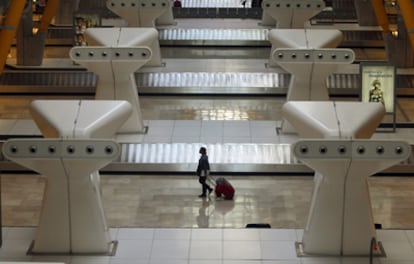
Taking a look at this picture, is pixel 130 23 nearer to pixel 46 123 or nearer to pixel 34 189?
pixel 34 189

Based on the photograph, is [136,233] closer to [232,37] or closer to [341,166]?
[341,166]

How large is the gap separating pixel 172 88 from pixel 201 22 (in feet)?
33.6

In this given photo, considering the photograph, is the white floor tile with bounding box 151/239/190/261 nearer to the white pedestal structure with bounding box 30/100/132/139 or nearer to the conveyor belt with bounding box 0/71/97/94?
the white pedestal structure with bounding box 30/100/132/139

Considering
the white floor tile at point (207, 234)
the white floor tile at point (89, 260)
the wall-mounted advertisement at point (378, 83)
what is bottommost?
the white floor tile at point (89, 260)

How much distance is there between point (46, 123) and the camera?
2042cm

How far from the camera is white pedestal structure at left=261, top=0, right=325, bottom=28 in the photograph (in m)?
35.3

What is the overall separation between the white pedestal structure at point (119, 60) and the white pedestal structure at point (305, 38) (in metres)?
3.60

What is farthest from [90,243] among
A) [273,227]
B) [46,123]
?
[273,227]

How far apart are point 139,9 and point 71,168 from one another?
57.2 feet

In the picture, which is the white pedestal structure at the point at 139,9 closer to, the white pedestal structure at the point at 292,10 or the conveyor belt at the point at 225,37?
the conveyor belt at the point at 225,37

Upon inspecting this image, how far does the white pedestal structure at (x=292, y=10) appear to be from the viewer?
35281 millimetres

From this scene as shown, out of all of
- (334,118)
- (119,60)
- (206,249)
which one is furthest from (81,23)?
(206,249)

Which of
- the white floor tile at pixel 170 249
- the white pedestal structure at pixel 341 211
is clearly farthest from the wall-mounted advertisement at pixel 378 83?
the white floor tile at pixel 170 249

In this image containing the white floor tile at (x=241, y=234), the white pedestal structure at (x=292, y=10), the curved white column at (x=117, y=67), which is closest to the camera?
the white floor tile at (x=241, y=234)
